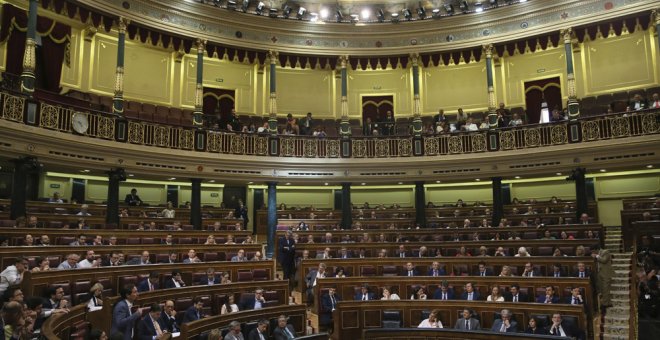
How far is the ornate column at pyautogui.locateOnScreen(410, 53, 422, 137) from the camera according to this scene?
52.4ft

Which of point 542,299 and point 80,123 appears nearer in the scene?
point 542,299

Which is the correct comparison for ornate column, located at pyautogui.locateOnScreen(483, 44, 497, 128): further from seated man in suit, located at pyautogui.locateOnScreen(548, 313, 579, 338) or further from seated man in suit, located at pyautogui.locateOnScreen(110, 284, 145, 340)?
seated man in suit, located at pyautogui.locateOnScreen(110, 284, 145, 340)

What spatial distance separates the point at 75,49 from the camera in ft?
48.9

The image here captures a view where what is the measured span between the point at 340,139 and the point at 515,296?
838cm

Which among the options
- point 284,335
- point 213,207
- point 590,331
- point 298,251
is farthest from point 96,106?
point 590,331

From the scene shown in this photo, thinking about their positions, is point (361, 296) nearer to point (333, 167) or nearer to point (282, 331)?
point (282, 331)

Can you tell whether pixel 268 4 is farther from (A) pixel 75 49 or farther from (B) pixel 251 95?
(A) pixel 75 49

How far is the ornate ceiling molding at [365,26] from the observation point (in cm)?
1409

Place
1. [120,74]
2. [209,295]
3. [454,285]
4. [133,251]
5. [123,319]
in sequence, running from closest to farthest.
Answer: [123,319] → [209,295] → [454,285] → [133,251] → [120,74]

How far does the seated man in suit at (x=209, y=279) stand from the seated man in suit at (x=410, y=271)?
352cm

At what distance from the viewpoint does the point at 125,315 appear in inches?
254

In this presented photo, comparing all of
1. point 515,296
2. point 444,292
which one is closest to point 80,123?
point 444,292

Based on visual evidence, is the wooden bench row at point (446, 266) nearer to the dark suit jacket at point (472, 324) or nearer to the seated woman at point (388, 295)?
the seated woman at point (388, 295)

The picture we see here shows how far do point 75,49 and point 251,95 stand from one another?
5.52 metres
